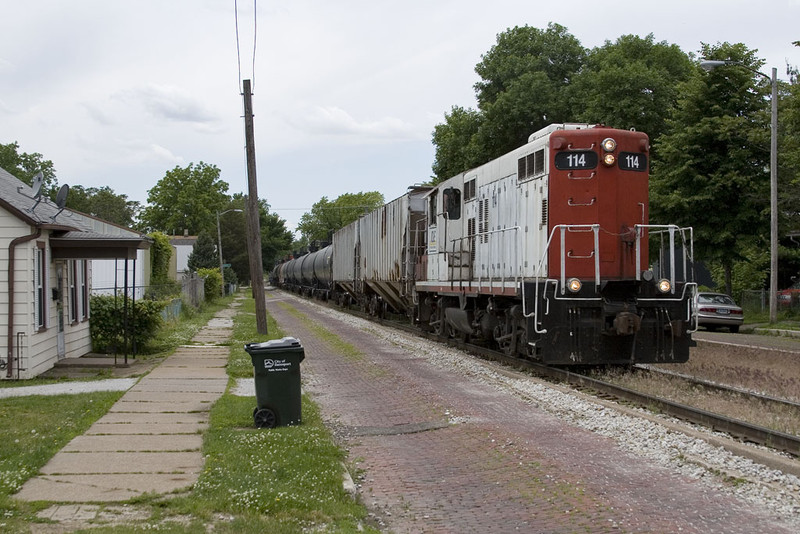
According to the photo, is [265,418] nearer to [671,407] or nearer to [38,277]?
[671,407]

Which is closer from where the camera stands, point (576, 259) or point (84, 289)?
point (576, 259)

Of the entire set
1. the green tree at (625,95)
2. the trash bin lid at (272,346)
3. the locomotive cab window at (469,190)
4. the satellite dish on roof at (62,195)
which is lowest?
the trash bin lid at (272,346)

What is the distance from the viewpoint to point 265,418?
8.56 meters

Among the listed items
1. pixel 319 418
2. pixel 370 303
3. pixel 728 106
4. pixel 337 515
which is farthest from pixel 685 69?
pixel 337 515

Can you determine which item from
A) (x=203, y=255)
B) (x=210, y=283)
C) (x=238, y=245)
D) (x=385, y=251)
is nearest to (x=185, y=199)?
(x=238, y=245)

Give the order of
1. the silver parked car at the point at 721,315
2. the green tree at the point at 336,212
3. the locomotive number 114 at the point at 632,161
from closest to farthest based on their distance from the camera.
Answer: the locomotive number 114 at the point at 632,161
the silver parked car at the point at 721,315
the green tree at the point at 336,212

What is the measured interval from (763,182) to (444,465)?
25093mm

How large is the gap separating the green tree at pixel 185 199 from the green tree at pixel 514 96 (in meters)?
51.6

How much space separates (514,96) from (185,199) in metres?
59.8

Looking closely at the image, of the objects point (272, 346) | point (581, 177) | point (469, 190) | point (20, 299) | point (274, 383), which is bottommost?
point (274, 383)

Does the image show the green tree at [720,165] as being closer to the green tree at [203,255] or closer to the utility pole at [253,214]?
the utility pole at [253,214]

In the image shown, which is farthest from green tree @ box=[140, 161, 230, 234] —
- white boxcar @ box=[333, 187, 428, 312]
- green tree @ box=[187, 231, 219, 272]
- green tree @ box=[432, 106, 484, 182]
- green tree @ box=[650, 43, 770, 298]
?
green tree @ box=[650, 43, 770, 298]

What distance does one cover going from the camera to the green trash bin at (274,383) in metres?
8.57

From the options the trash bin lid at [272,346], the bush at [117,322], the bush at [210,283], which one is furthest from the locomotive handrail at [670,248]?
the bush at [210,283]
